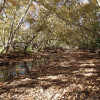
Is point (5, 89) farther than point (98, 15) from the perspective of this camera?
No

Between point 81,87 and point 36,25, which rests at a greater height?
point 36,25

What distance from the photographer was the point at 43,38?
79.0ft

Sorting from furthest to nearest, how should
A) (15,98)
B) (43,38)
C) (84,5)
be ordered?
1. (43,38)
2. (84,5)
3. (15,98)

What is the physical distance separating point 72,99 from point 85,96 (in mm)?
591

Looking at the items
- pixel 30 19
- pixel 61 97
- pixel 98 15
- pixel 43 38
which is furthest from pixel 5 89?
pixel 43 38

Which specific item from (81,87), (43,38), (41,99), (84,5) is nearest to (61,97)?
(41,99)

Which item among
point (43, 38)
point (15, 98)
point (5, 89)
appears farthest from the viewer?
point (43, 38)

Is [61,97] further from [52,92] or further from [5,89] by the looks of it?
[5,89]

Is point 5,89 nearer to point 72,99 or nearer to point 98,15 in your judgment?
point 72,99

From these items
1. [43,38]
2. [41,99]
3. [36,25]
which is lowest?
[41,99]

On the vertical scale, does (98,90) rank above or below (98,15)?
below

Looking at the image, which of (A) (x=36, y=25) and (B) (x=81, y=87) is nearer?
(B) (x=81, y=87)

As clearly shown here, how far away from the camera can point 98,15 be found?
16.5 m

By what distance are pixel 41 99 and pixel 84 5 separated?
11357mm
